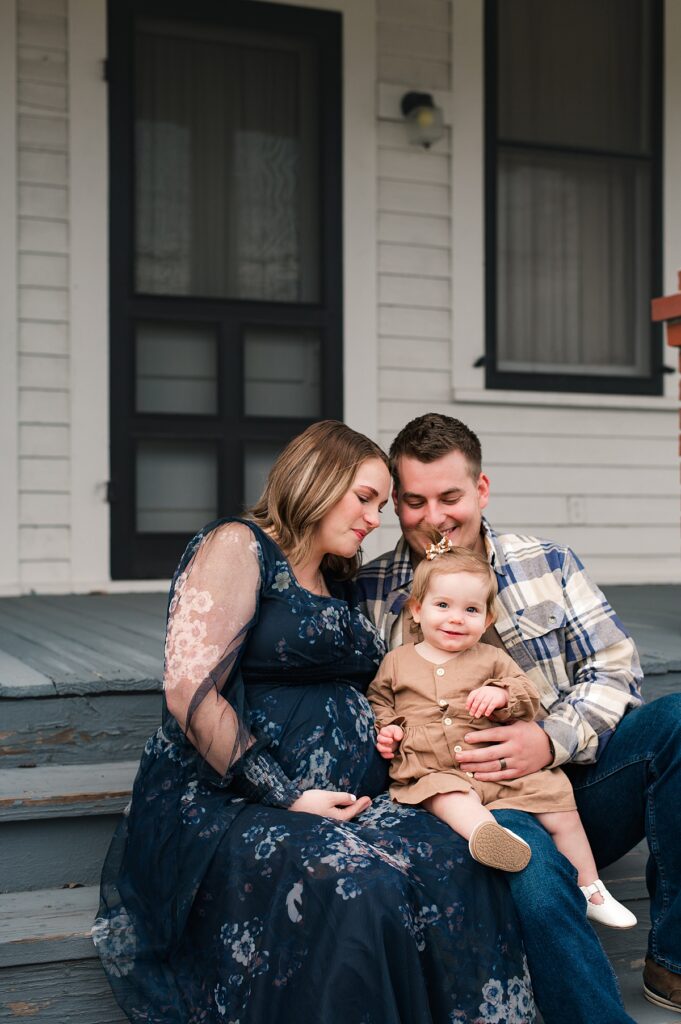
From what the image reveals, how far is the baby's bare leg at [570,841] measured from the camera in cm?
201

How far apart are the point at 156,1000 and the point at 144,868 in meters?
0.22

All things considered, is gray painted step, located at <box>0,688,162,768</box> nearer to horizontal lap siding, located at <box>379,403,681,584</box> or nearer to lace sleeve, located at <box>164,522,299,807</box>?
lace sleeve, located at <box>164,522,299,807</box>

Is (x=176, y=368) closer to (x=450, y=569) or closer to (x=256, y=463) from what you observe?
(x=256, y=463)

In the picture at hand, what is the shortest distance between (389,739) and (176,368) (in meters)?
3.03

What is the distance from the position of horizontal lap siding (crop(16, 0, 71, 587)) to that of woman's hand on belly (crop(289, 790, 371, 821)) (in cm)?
284

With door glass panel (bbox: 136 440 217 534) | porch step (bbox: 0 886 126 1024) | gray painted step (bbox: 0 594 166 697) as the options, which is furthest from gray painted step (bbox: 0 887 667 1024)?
door glass panel (bbox: 136 440 217 534)

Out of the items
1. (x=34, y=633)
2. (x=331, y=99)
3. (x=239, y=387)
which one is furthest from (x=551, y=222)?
(x=34, y=633)

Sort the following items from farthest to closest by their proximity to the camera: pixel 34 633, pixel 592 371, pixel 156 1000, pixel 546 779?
pixel 592 371, pixel 34 633, pixel 546 779, pixel 156 1000

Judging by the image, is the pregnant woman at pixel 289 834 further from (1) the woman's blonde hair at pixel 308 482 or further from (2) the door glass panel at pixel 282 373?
(2) the door glass panel at pixel 282 373

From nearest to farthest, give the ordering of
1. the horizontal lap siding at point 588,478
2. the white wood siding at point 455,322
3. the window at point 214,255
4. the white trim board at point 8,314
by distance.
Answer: the white trim board at point 8,314
the window at point 214,255
the white wood siding at point 455,322
the horizontal lap siding at point 588,478

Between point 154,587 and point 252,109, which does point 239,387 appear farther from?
point 252,109

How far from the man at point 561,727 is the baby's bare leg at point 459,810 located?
6cm

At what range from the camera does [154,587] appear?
4652 mm

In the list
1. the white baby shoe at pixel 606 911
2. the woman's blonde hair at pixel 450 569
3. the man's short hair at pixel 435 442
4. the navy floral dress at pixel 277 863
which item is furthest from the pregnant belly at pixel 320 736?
the man's short hair at pixel 435 442
